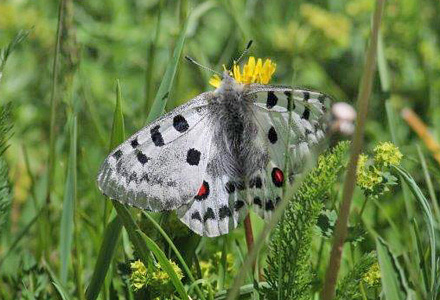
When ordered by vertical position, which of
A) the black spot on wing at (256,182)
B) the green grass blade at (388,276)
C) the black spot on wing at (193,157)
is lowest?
the green grass blade at (388,276)

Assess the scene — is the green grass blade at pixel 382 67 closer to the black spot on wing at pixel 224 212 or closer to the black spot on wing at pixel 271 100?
the black spot on wing at pixel 271 100

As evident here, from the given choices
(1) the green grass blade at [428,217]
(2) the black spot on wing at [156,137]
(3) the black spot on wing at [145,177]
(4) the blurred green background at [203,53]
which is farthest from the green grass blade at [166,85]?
(4) the blurred green background at [203,53]

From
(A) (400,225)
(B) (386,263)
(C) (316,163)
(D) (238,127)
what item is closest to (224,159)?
(D) (238,127)

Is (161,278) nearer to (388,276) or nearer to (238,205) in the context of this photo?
(238,205)

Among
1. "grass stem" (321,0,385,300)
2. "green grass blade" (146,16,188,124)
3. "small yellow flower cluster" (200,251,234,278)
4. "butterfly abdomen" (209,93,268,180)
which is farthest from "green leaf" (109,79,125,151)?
"grass stem" (321,0,385,300)

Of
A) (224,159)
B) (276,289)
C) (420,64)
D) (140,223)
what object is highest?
(420,64)

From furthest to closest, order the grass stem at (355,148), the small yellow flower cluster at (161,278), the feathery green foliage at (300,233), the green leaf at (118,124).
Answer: the green leaf at (118,124), the small yellow flower cluster at (161,278), the feathery green foliage at (300,233), the grass stem at (355,148)

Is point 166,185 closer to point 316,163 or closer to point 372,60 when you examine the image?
point 316,163
